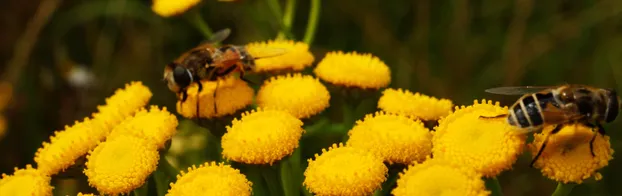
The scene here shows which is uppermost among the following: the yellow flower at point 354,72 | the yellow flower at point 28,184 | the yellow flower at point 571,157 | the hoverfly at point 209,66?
the hoverfly at point 209,66

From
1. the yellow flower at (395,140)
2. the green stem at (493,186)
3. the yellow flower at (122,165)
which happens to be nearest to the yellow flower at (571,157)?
the green stem at (493,186)

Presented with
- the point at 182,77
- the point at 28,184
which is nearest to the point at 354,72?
the point at 182,77

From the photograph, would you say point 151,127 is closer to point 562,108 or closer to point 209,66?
point 209,66

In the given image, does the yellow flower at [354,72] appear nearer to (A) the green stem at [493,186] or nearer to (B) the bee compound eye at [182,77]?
(B) the bee compound eye at [182,77]

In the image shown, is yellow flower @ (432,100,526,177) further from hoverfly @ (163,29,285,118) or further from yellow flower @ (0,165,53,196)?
yellow flower @ (0,165,53,196)

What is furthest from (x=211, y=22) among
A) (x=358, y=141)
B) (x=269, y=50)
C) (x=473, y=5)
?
(x=358, y=141)

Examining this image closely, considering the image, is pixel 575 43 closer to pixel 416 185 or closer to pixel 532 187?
pixel 532 187
